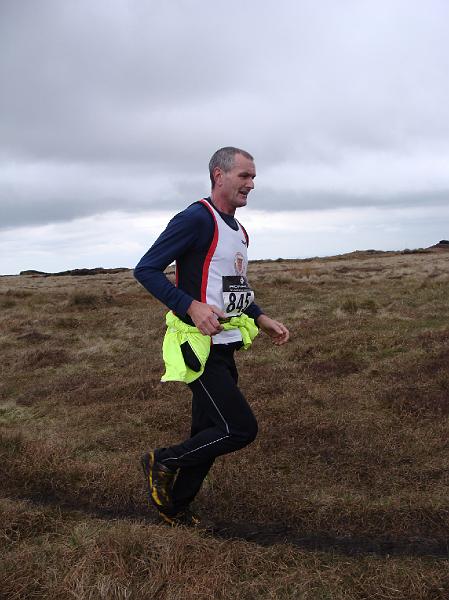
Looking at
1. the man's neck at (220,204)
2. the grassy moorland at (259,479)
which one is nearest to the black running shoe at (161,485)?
the grassy moorland at (259,479)

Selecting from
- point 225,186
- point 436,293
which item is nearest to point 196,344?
point 225,186

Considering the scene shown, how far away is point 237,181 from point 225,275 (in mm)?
693

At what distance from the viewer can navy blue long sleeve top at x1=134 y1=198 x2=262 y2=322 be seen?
355 centimetres

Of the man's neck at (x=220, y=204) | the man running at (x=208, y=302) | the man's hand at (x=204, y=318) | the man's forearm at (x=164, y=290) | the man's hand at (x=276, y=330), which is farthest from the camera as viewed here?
the man's hand at (x=276, y=330)

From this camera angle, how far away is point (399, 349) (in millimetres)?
9570

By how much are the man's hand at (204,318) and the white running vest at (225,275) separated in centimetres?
33

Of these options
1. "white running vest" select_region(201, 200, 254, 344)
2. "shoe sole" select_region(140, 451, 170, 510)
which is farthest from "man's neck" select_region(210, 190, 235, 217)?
"shoe sole" select_region(140, 451, 170, 510)

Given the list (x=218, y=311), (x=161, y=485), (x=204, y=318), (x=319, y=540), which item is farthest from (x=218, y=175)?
(x=319, y=540)

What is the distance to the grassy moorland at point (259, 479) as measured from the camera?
3.24m

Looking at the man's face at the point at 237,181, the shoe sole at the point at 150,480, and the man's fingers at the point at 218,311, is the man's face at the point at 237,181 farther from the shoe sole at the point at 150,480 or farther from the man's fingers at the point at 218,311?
the shoe sole at the point at 150,480

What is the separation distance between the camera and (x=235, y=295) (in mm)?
3910

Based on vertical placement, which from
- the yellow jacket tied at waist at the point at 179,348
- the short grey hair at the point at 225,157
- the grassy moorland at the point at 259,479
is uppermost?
the short grey hair at the point at 225,157

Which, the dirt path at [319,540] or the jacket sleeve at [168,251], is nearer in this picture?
the jacket sleeve at [168,251]

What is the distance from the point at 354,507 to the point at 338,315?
31.8 ft
